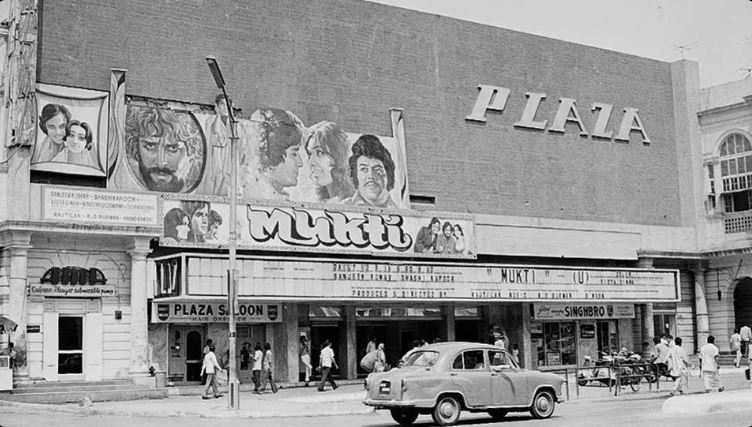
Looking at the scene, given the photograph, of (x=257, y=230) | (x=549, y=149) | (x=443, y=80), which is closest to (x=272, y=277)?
A: (x=257, y=230)

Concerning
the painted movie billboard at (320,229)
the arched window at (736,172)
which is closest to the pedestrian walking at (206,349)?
the painted movie billboard at (320,229)

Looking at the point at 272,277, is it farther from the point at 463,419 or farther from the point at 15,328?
the point at 463,419

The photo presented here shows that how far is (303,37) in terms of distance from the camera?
40.2m

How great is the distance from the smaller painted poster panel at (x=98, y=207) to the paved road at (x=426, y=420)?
7064 millimetres

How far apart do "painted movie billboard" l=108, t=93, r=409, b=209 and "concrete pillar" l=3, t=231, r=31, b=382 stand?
3832 millimetres

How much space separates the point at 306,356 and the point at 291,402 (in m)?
7.18

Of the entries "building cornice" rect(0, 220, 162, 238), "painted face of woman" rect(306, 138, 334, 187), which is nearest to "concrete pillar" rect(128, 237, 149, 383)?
"building cornice" rect(0, 220, 162, 238)

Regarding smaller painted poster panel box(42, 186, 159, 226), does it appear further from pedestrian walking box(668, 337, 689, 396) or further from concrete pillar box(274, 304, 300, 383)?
pedestrian walking box(668, 337, 689, 396)

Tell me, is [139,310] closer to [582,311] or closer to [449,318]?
[449,318]

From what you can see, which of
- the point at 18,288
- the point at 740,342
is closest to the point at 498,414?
the point at 18,288

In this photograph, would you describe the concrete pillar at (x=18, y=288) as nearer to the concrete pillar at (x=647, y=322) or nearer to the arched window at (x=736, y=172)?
the concrete pillar at (x=647, y=322)

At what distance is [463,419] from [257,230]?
46.8 feet

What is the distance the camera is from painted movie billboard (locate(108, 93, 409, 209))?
35406 mm

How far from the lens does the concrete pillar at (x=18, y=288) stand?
31.8m
